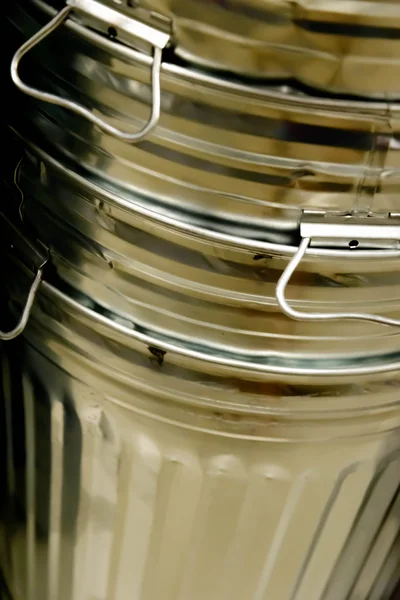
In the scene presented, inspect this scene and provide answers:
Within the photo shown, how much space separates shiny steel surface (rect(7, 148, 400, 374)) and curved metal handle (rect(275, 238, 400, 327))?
0.01m

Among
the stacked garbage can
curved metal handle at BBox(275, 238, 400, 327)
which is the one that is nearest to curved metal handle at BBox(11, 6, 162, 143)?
the stacked garbage can

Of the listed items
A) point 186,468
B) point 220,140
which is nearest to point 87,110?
point 220,140

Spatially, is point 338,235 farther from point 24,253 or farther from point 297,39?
point 24,253

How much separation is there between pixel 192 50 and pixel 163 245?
12 centimetres


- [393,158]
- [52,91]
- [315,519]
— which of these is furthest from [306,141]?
[315,519]

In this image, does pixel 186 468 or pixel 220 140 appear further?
pixel 186 468

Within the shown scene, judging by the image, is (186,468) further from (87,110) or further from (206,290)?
(87,110)

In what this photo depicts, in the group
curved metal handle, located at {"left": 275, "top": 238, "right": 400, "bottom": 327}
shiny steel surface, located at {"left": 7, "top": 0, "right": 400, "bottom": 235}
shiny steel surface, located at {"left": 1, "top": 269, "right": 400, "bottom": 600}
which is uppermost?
shiny steel surface, located at {"left": 7, "top": 0, "right": 400, "bottom": 235}

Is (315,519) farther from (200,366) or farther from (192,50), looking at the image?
(192,50)

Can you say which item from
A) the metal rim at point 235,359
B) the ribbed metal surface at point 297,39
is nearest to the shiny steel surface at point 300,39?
the ribbed metal surface at point 297,39

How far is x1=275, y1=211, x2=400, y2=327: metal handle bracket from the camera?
1.32ft

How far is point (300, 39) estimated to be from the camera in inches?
13.8

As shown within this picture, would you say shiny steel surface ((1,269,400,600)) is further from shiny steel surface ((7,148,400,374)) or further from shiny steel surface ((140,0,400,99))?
shiny steel surface ((140,0,400,99))

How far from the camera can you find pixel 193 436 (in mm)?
511
